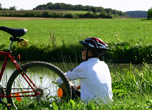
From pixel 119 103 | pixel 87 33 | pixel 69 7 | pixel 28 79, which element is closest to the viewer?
pixel 119 103

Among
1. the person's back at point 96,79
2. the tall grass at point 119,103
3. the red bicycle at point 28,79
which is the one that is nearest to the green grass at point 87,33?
the red bicycle at point 28,79

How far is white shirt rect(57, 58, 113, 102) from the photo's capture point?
364 centimetres

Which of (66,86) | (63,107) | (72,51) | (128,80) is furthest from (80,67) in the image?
(72,51)

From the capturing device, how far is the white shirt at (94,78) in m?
3.64

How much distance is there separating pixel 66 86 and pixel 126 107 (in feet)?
2.48

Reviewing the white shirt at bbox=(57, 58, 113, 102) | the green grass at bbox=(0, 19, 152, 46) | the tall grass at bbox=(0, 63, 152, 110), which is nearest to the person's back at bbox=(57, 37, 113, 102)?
the white shirt at bbox=(57, 58, 113, 102)

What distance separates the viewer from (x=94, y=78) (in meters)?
3.64

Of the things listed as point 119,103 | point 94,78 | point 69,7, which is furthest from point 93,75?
point 69,7

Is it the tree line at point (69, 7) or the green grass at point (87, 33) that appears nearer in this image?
the green grass at point (87, 33)

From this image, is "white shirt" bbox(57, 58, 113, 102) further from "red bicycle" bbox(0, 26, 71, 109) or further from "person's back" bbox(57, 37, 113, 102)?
"red bicycle" bbox(0, 26, 71, 109)

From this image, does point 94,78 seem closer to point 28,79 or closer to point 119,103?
point 119,103

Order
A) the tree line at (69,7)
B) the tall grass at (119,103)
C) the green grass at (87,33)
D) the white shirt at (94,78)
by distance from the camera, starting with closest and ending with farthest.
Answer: the tall grass at (119,103)
the white shirt at (94,78)
the green grass at (87,33)
the tree line at (69,7)

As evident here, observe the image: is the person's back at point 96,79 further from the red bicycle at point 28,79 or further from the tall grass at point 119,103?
the red bicycle at point 28,79

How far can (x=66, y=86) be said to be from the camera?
3.68m
